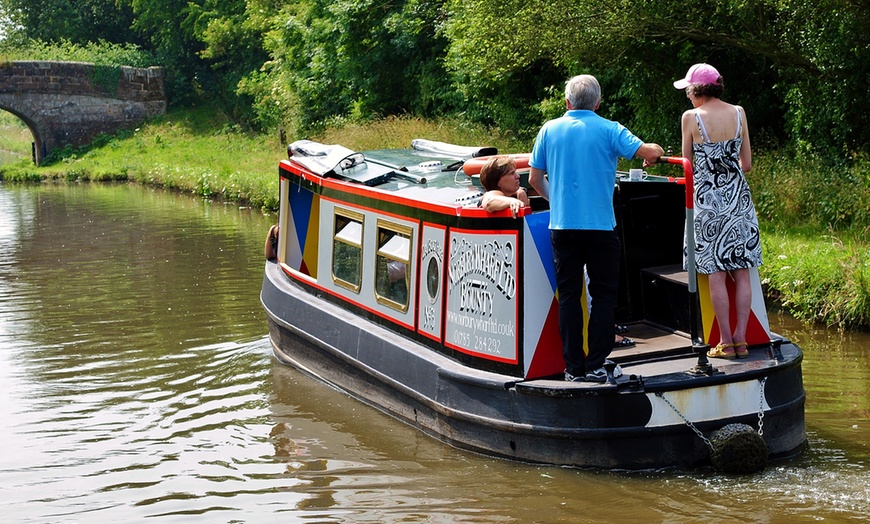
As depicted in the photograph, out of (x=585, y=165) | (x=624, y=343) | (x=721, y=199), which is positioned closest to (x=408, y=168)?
(x=624, y=343)

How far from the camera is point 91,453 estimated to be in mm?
7227

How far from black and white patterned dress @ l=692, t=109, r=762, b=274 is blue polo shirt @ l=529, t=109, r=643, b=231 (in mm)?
579

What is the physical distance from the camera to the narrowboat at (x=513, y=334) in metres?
6.02

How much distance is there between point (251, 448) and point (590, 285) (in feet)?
8.40

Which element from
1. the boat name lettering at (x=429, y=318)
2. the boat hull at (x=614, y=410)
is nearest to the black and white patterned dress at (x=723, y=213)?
the boat hull at (x=614, y=410)

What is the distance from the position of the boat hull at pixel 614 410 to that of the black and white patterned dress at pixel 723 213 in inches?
22.5

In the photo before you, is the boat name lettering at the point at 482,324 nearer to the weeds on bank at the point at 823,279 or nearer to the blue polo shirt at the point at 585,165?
the blue polo shirt at the point at 585,165

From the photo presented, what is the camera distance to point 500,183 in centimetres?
649

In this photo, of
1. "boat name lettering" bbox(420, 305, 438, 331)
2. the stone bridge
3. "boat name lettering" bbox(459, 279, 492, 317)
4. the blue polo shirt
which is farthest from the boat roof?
the stone bridge

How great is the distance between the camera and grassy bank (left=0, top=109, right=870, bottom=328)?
9.91 meters

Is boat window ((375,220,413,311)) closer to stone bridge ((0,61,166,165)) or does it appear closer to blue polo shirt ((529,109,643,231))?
blue polo shirt ((529,109,643,231))

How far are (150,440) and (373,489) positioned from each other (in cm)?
186

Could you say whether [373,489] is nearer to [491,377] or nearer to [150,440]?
[491,377]

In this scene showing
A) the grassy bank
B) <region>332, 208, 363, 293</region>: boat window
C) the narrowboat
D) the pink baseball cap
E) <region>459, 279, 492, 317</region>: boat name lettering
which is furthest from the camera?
the grassy bank
